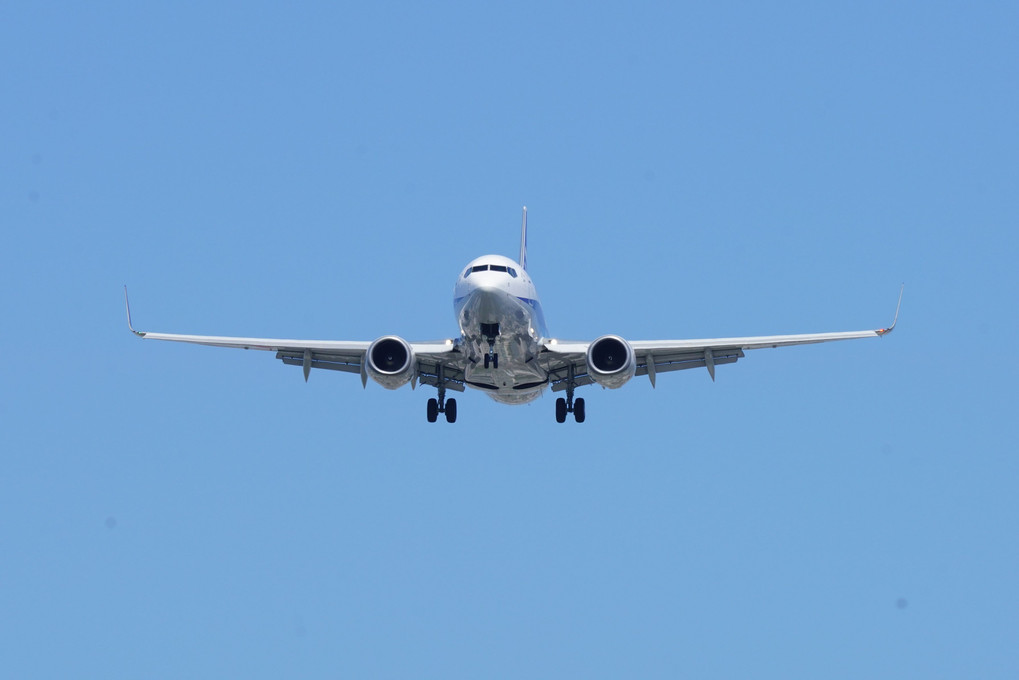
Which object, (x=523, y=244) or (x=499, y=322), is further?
(x=523, y=244)

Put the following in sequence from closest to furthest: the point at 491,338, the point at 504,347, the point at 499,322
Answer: the point at 499,322 → the point at 491,338 → the point at 504,347

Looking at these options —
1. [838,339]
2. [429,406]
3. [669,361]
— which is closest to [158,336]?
[429,406]

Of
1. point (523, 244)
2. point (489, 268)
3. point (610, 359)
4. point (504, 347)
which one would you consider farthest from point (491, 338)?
point (523, 244)

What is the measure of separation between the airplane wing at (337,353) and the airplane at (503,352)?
0.10 feet

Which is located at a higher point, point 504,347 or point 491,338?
point 491,338

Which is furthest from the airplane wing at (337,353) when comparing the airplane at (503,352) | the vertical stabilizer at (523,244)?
the vertical stabilizer at (523,244)

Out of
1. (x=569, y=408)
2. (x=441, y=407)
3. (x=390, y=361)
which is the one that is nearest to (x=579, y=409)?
(x=569, y=408)

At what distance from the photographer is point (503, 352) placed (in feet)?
119

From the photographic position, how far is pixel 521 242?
53656 mm

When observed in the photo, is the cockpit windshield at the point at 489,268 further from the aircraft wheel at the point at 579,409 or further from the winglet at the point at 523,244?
the winglet at the point at 523,244

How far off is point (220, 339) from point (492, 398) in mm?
8428

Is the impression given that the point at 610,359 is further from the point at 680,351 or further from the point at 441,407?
the point at 441,407

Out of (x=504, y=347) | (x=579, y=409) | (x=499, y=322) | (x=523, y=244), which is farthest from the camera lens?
Answer: (x=523, y=244)

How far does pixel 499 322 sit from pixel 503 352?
5.67 feet
